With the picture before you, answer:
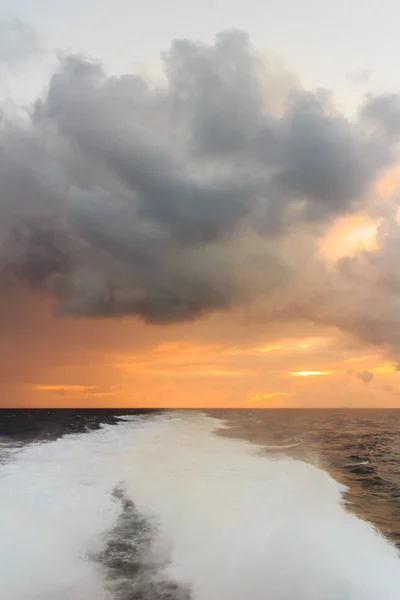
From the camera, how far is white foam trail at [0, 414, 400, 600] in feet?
36.0

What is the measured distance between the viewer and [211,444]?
31906mm

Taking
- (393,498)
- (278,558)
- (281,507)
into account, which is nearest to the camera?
(278,558)

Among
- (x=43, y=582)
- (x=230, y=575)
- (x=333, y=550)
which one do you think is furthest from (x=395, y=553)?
(x=43, y=582)

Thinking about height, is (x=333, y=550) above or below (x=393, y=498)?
above

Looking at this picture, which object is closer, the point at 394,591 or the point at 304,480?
the point at 394,591

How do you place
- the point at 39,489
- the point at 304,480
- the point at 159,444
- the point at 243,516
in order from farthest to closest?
the point at 159,444 → the point at 304,480 → the point at 39,489 → the point at 243,516

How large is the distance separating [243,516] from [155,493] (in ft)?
15.2

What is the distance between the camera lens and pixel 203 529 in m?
14.4

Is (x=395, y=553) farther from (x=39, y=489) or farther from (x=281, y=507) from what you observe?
(x=39, y=489)

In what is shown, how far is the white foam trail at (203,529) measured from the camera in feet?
36.0

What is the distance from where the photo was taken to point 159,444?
30625 mm

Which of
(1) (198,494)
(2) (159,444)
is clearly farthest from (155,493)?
(2) (159,444)

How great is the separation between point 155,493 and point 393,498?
13085 mm

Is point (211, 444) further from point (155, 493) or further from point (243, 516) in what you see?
point (243, 516)
